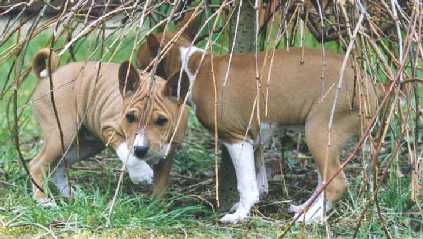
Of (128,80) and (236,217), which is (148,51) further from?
(236,217)

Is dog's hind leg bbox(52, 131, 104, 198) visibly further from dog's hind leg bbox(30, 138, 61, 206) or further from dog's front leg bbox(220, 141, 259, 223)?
dog's front leg bbox(220, 141, 259, 223)

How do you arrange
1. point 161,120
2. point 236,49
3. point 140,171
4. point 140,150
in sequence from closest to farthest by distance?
point 140,150, point 161,120, point 140,171, point 236,49

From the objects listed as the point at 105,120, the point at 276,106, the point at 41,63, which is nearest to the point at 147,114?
the point at 105,120

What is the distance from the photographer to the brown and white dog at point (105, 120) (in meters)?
4.79

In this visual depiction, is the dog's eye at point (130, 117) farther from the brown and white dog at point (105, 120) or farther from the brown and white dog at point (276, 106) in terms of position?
the brown and white dog at point (276, 106)

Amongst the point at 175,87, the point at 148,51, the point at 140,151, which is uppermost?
the point at 148,51

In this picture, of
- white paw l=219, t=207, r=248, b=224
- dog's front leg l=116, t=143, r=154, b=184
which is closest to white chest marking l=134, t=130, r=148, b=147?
dog's front leg l=116, t=143, r=154, b=184

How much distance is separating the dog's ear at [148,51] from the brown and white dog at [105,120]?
0.15 metres

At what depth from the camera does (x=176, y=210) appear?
187 inches

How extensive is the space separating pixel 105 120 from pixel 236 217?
837 mm

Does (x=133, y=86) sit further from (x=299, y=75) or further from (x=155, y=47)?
(x=299, y=75)

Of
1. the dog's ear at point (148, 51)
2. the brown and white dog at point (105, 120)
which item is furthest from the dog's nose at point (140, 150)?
the dog's ear at point (148, 51)

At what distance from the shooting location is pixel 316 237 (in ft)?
14.7

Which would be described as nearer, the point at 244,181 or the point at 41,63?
the point at 244,181
